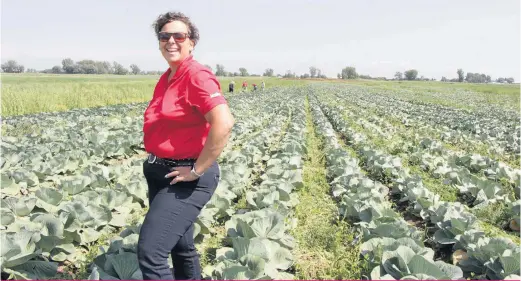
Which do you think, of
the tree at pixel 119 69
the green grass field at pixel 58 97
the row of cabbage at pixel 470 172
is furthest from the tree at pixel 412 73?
the row of cabbage at pixel 470 172

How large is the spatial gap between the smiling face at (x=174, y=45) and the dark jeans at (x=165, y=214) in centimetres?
71

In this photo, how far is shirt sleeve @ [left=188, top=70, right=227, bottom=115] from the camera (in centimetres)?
216

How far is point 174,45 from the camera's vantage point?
242 cm

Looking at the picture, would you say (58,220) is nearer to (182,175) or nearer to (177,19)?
(182,175)

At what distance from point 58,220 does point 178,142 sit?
216cm

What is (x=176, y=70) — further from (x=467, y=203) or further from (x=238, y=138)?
(x=238, y=138)

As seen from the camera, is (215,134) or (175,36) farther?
(175,36)

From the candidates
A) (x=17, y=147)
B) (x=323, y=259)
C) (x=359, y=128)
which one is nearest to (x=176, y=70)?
(x=323, y=259)

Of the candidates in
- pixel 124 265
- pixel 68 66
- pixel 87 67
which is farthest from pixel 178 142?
pixel 68 66

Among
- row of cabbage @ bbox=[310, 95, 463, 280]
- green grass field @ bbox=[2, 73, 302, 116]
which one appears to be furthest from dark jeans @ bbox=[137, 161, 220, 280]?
green grass field @ bbox=[2, 73, 302, 116]

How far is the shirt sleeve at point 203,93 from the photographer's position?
216cm

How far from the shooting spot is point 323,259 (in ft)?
13.1

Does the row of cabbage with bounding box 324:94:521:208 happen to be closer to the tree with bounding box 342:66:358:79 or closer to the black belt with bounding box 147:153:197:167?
the black belt with bounding box 147:153:197:167

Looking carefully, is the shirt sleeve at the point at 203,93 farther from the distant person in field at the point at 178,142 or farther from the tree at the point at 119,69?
the tree at the point at 119,69
